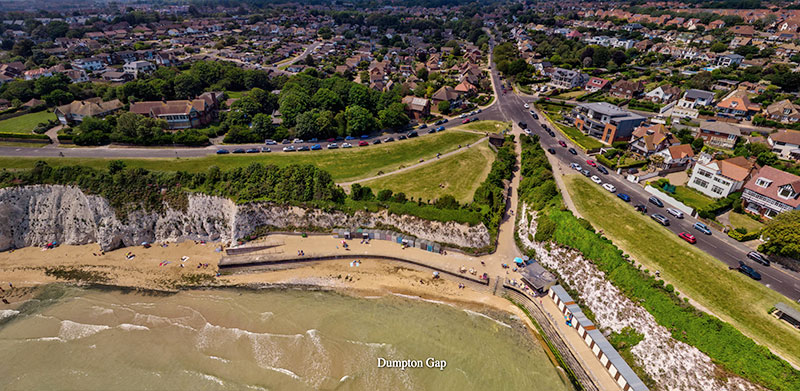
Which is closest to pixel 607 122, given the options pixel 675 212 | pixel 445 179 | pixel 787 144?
pixel 787 144

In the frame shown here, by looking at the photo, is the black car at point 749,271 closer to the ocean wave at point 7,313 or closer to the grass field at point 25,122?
the ocean wave at point 7,313

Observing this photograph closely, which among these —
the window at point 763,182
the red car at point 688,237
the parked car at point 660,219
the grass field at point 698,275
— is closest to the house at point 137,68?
the grass field at point 698,275

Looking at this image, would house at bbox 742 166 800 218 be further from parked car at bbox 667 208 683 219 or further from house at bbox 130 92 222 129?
house at bbox 130 92 222 129

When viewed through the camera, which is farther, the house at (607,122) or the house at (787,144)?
the house at (607,122)

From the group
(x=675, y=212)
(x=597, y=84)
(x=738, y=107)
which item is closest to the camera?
(x=675, y=212)

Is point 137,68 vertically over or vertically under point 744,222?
over

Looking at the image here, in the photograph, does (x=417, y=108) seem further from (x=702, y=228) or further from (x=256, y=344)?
(x=256, y=344)
